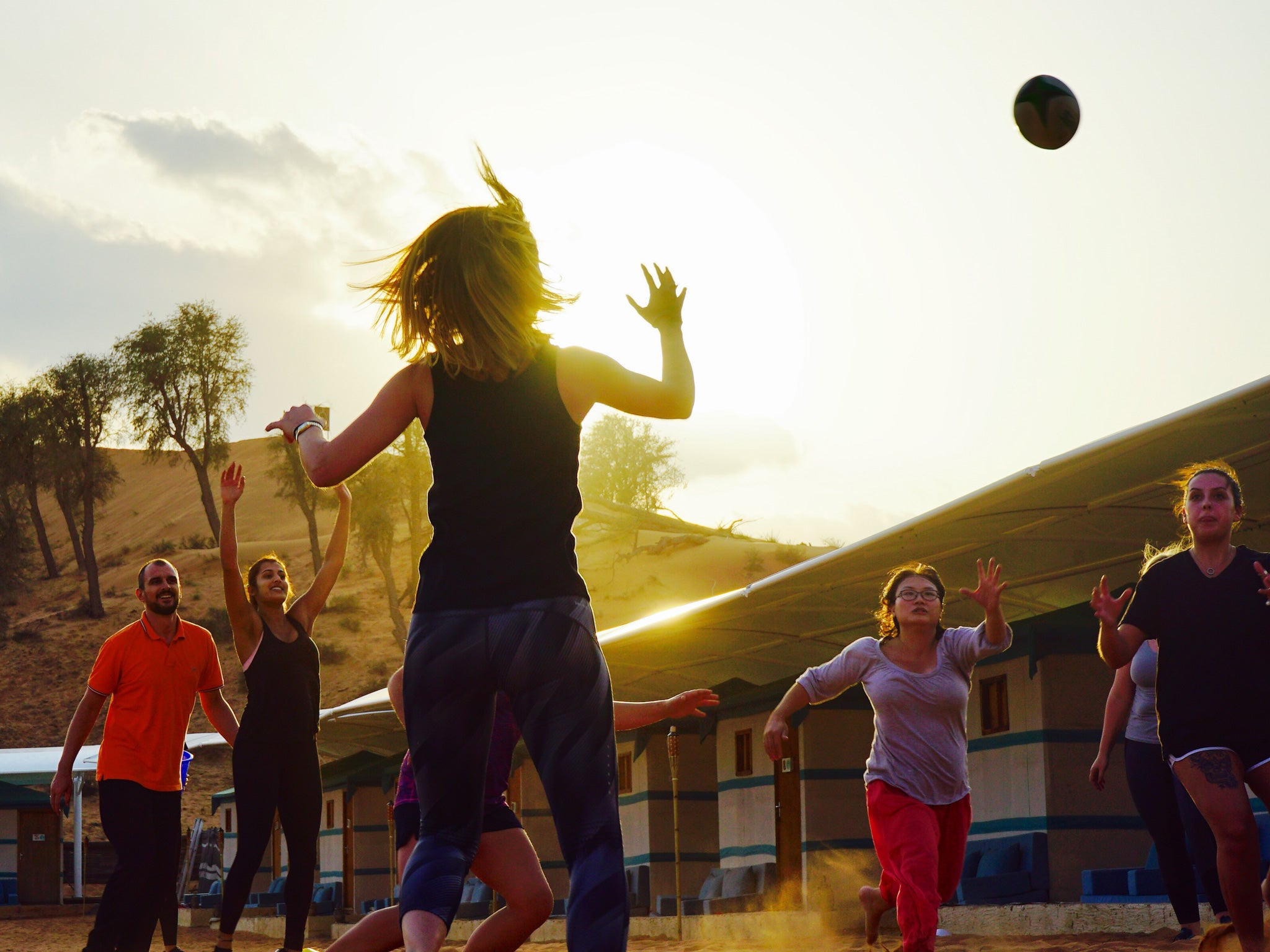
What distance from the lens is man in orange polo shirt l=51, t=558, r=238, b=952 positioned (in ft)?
22.5

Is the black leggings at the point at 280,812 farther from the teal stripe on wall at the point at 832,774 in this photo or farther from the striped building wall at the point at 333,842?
the striped building wall at the point at 333,842

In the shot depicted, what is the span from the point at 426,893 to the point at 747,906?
48.7 feet

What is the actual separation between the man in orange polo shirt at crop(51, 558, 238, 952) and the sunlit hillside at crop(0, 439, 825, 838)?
42.9 metres

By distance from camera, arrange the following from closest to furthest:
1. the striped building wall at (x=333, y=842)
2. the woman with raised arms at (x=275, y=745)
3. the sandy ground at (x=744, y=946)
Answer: the woman with raised arms at (x=275, y=745)
the sandy ground at (x=744, y=946)
the striped building wall at (x=333, y=842)

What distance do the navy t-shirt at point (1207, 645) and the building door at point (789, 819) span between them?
12.3 metres

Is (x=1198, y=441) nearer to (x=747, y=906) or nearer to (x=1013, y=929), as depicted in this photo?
(x=1013, y=929)

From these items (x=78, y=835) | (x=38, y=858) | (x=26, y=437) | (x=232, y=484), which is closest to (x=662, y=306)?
(x=232, y=484)

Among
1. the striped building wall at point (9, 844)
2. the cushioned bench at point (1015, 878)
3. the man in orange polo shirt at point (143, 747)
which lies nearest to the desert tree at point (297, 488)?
the striped building wall at point (9, 844)

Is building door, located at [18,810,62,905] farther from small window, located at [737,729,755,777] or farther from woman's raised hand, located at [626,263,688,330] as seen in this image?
woman's raised hand, located at [626,263,688,330]

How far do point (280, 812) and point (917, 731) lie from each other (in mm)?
3072

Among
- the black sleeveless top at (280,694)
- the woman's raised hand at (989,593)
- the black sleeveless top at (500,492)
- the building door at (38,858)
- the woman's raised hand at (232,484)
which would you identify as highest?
the woman's raised hand at (232,484)

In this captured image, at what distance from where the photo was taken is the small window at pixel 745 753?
760 inches

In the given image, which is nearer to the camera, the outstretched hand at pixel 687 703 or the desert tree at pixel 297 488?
the outstretched hand at pixel 687 703

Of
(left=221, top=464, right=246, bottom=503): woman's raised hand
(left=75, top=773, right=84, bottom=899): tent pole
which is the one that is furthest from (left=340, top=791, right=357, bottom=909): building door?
(left=221, top=464, right=246, bottom=503): woman's raised hand
